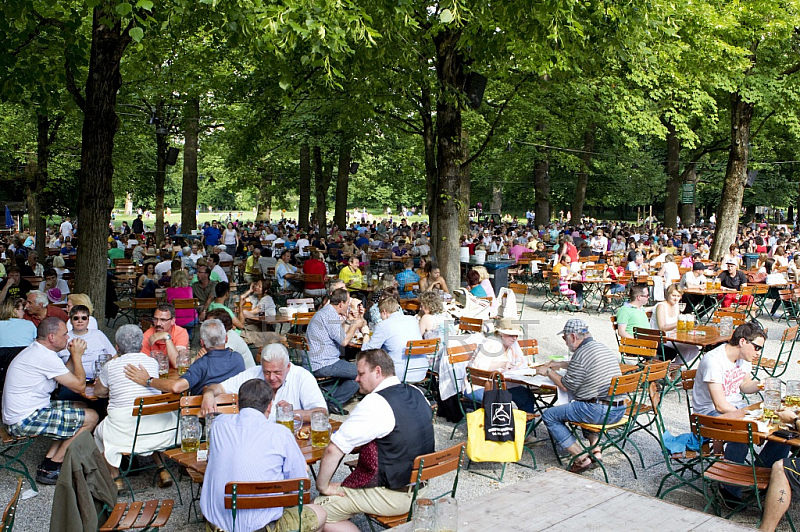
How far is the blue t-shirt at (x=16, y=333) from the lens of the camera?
7703mm

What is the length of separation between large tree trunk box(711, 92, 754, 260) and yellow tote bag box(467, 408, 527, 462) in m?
16.5

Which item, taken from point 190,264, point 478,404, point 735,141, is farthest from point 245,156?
point 735,141

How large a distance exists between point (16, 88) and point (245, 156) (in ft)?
20.1

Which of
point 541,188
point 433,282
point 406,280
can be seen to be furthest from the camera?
point 541,188

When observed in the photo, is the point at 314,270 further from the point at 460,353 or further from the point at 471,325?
the point at 460,353

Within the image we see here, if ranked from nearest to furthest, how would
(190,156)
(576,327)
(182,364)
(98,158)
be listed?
(576,327), (182,364), (98,158), (190,156)

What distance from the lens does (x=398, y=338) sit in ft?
27.8

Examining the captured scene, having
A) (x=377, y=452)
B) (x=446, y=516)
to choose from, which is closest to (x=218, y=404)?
(x=377, y=452)

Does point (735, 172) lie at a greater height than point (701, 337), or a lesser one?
greater

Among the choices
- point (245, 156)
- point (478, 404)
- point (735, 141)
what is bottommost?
point (478, 404)

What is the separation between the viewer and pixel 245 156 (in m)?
16.5

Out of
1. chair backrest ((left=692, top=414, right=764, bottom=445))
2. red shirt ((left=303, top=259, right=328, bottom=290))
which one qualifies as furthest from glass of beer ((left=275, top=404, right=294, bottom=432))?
red shirt ((left=303, top=259, right=328, bottom=290))

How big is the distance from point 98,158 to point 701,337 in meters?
7.89

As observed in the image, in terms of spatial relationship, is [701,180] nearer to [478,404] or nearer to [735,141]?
[735,141]
